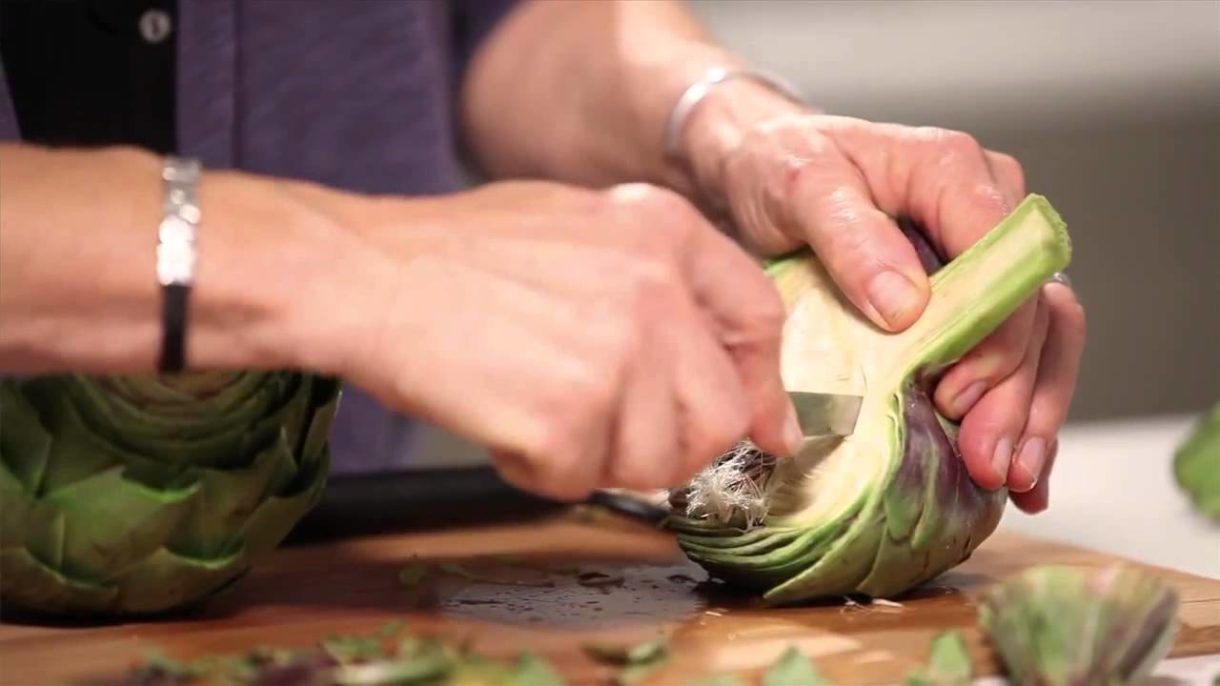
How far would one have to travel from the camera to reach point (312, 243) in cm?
61

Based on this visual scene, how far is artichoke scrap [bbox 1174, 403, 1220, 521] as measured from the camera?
0.56 meters

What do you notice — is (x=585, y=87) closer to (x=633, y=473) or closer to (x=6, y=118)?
(x=6, y=118)

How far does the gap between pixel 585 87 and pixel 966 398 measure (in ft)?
1.65

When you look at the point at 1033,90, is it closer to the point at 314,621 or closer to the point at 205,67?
the point at 205,67

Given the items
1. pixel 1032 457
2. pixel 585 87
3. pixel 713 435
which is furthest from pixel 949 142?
pixel 585 87

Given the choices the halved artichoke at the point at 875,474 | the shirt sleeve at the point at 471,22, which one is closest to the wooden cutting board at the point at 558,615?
the halved artichoke at the point at 875,474

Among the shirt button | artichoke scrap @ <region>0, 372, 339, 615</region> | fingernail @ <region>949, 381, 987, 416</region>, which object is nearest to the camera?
artichoke scrap @ <region>0, 372, 339, 615</region>

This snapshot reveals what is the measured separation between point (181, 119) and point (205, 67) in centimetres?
4

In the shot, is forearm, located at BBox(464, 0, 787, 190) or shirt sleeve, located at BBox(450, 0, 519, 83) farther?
shirt sleeve, located at BBox(450, 0, 519, 83)

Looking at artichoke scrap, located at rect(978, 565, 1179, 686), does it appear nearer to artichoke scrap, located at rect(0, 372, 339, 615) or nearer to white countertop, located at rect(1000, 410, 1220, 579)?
white countertop, located at rect(1000, 410, 1220, 579)

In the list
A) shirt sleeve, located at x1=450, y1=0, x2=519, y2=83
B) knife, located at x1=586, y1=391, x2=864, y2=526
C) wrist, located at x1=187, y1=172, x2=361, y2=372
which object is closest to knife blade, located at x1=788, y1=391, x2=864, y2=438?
knife, located at x1=586, y1=391, x2=864, y2=526

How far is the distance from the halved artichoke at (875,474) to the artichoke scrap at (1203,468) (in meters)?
0.18

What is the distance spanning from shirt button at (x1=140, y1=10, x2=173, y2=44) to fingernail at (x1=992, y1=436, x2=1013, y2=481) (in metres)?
0.63

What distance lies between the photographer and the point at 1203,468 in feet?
1.85
